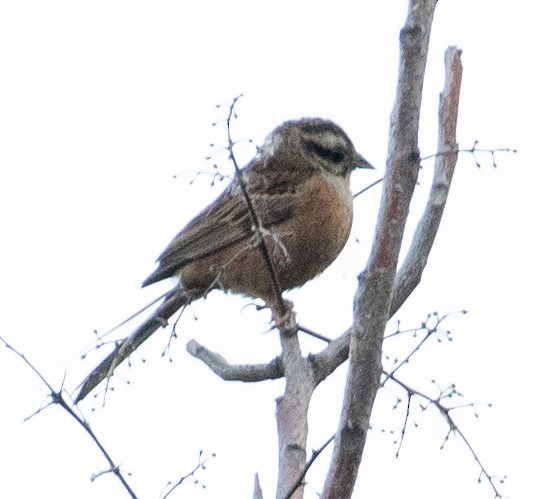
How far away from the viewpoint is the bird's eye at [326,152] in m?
7.08

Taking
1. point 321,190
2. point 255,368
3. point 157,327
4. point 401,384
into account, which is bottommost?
point 401,384

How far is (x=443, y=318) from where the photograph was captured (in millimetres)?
3891

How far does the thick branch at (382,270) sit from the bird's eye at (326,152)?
4095mm

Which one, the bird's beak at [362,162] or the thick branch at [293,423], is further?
the bird's beak at [362,162]

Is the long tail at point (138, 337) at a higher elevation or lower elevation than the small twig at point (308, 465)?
higher

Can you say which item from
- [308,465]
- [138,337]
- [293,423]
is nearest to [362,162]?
[138,337]

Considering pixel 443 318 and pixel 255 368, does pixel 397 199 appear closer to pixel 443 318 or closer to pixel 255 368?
pixel 443 318

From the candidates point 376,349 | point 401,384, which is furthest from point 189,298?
point 376,349

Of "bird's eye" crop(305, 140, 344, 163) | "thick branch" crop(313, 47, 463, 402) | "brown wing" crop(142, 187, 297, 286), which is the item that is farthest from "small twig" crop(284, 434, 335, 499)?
"bird's eye" crop(305, 140, 344, 163)

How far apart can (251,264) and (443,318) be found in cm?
231

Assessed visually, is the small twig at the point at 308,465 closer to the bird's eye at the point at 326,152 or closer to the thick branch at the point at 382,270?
the thick branch at the point at 382,270

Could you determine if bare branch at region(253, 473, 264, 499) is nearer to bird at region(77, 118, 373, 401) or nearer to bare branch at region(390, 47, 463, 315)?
bare branch at region(390, 47, 463, 315)

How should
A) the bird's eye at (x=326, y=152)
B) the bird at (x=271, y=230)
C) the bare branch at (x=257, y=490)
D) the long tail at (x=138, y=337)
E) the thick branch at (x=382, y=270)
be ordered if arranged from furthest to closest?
the bird's eye at (x=326, y=152) → the bird at (x=271, y=230) → the long tail at (x=138, y=337) → the bare branch at (x=257, y=490) → the thick branch at (x=382, y=270)

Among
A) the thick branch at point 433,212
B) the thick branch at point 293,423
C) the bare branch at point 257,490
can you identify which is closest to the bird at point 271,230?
the thick branch at point 433,212
